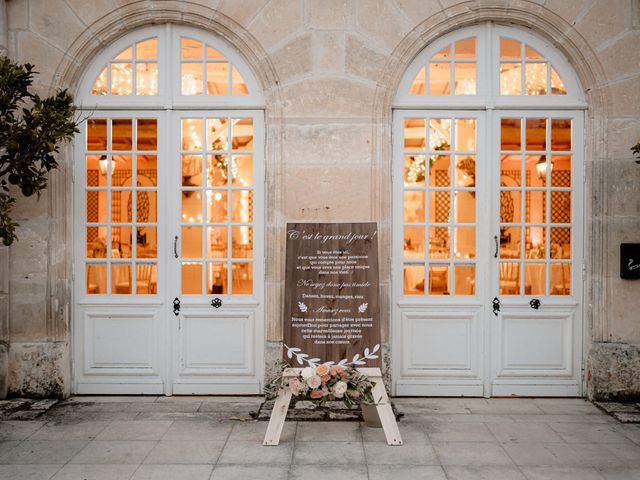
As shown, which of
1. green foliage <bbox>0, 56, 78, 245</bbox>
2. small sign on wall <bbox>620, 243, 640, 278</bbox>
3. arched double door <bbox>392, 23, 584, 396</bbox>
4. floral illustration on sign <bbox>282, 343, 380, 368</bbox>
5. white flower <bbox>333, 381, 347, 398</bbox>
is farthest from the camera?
arched double door <bbox>392, 23, 584, 396</bbox>

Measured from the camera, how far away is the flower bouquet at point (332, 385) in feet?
17.0

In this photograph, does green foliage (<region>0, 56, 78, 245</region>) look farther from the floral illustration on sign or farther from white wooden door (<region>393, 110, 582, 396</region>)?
white wooden door (<region>393, 110, 582, 396</region>)

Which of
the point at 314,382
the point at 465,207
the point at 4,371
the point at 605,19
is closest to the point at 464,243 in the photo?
the point at 465,207

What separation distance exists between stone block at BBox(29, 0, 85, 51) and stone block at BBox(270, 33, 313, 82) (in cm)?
200

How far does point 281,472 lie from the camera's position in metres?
4.65

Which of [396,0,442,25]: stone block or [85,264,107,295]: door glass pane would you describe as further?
[85,264,107,295]: door glass pane

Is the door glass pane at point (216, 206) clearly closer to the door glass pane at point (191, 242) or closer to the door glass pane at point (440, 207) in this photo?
the door glass pane at point (191, 242)

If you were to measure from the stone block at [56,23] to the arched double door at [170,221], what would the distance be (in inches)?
14.8

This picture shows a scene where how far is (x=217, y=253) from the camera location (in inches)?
259

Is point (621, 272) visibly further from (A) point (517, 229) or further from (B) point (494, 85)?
(B) point (494, 85)

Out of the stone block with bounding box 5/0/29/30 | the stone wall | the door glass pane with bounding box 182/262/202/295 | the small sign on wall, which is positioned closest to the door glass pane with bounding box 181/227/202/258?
the door glass pane with bounding box 182/262/202/295

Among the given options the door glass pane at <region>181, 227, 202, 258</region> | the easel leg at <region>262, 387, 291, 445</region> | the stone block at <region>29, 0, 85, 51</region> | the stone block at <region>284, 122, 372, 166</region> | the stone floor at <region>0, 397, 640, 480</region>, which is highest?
the stone block at <region>29, 0, 85, 51</region>

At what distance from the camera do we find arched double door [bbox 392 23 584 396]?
21.5 feet

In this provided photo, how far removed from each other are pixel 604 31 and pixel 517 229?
2136 millimetres
